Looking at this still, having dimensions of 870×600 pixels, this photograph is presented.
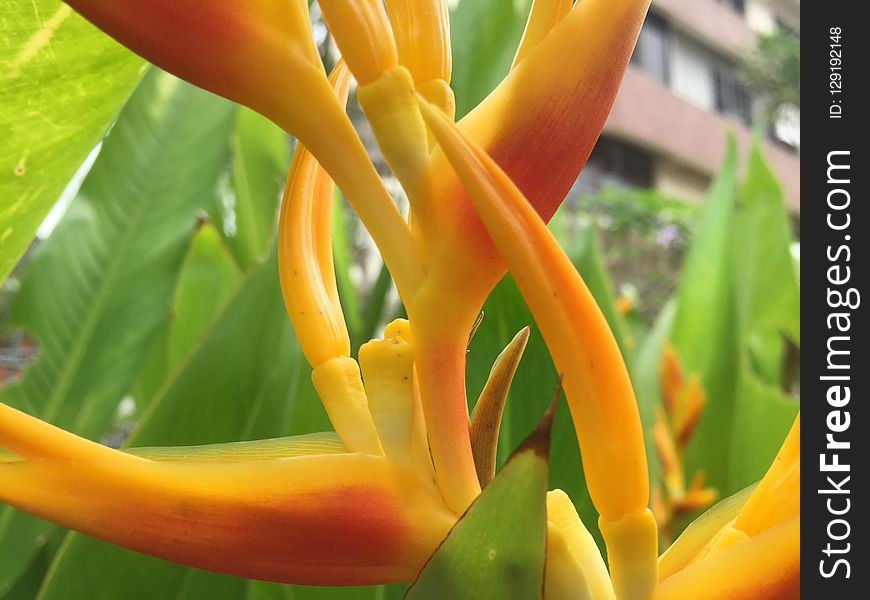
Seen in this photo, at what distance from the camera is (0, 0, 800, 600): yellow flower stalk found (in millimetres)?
208

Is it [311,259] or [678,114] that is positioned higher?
[678,114]

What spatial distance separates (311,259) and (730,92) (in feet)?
22.2

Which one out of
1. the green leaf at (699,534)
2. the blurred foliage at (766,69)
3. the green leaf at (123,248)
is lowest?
the green leaf at (699,534)

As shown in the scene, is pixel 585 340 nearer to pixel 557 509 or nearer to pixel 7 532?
pixel 557 509

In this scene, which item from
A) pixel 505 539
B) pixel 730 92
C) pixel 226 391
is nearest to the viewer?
pixel 505 539

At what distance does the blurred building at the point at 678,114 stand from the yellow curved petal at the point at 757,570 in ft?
19.0

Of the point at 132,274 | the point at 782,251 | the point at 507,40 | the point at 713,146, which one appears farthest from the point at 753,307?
the point at 713,146

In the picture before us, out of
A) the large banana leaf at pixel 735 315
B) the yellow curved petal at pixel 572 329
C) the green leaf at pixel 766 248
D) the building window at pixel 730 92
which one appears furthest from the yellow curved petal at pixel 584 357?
the building window at pixel 730 92

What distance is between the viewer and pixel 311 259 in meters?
0.27

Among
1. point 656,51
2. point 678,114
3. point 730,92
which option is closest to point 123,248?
point 730,92

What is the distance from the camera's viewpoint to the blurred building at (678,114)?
18.9 feet

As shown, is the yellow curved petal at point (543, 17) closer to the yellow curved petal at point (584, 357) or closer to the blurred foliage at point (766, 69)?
the yellow curved petal at point (584, 357)

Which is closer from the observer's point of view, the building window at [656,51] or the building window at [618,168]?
the building window at [656,51]
